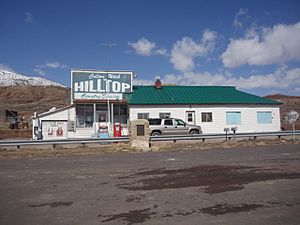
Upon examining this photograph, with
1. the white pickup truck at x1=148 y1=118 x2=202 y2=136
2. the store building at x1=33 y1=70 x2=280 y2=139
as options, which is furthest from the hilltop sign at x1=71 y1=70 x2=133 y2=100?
the white pickup truck at x1=148 y1=118 x2=202 y2=136

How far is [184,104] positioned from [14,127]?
3109cm

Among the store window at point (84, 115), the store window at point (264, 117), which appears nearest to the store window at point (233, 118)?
the store window at point (264, 117)

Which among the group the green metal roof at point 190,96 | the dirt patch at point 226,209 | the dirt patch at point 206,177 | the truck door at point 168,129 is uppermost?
the green metal roof at point 190,96

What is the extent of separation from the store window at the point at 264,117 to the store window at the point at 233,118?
7.51ft

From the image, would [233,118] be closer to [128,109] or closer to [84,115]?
[128,109]

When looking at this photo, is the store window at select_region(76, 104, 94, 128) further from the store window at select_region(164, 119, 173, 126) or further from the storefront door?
the store window at select_region(164, 119, 173, 126)

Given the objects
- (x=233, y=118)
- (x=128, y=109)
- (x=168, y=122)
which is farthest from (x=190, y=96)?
(x=168, y=122)

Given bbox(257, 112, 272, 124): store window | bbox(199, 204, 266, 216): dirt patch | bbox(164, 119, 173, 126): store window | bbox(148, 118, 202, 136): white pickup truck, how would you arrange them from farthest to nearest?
1. bbox(257, 112, 272, 124): store window
2. bbox(164, 119, 173, 126): store window
3. bbox(148, 118, 202, 136): white pickup truck
4. bbox(199, 204, 266, 216): dirt patch

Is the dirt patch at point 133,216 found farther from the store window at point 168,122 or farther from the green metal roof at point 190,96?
the green metal roof at point 190,96

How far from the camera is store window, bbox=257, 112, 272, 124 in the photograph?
105 ft

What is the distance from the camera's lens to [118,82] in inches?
1235

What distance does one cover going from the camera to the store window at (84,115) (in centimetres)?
3014

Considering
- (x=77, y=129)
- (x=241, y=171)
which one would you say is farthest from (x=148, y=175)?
(x=77, y=129)

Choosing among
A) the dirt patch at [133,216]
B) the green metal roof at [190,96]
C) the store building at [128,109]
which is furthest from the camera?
the green metal roof at [190,96]
